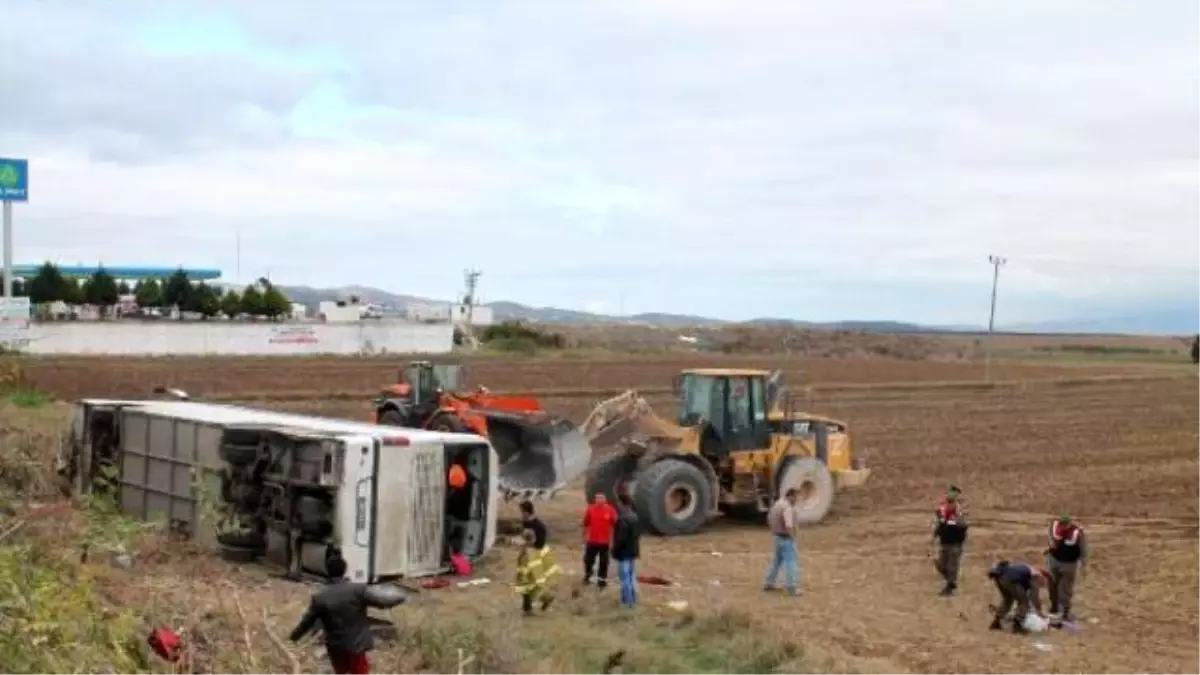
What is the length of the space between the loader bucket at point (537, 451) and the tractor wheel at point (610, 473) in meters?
0.71

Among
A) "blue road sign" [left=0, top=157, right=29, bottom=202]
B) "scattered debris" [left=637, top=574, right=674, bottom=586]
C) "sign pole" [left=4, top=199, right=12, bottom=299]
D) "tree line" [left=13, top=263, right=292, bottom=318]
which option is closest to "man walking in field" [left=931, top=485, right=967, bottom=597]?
"scattered debris" [left=637, top=574, right=674, bottom=586]

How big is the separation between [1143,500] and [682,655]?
1233 centimetres

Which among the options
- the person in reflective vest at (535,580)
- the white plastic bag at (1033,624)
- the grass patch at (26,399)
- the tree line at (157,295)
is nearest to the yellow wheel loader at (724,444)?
the person in reflective vest at (535,580)

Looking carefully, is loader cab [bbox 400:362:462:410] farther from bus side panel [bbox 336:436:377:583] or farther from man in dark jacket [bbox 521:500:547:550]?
bus side panel [bbox 336:436:377:583]

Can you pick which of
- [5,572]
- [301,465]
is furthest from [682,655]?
[5,572]

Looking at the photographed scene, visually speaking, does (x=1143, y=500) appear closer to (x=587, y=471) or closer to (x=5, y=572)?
(x=587, y=471)

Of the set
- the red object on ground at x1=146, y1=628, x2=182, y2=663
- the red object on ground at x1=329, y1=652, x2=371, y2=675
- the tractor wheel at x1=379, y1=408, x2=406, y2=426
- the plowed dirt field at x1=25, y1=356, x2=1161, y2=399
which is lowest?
the plowed dirt field at x1=25, y1=356, x2=1161, y2=399

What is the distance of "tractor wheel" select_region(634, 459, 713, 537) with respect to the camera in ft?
58.1

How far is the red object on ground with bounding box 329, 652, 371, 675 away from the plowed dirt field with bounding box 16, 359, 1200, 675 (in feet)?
13.2

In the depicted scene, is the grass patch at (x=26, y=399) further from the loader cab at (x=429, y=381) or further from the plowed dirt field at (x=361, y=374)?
the loader cab at (x=429, y=381)

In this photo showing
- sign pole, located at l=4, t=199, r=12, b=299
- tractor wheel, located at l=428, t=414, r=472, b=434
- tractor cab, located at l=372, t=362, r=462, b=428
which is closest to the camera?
tractor wheel, located at l=428, t=414, r=472, b=434

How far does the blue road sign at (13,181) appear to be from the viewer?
206ft

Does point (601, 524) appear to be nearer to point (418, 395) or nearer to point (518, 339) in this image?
point (418, 395)

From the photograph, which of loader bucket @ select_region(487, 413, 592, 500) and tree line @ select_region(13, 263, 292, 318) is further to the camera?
tree line @ select_region(13, 263, 292, 318)
